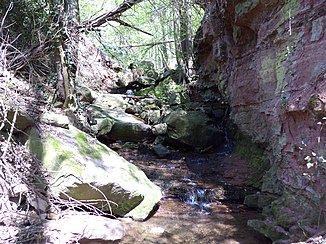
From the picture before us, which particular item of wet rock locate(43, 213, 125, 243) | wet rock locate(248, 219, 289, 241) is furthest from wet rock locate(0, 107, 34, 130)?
wet rock locate(248, 219, 289, 241)

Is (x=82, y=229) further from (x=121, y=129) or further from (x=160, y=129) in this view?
(x=160, y=129)

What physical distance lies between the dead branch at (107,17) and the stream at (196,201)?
9.93ft

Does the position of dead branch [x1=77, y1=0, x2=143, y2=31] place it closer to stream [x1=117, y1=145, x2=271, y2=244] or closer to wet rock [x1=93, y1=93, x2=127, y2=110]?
stream [x1=117, y1=145, x2=271, y2=244]

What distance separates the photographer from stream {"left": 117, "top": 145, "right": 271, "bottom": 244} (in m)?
3.60

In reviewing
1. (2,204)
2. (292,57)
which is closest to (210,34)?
(292,57)

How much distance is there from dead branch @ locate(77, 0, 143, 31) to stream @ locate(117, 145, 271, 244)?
3027mm

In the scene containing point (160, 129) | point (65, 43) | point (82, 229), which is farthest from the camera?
point (160, 129)

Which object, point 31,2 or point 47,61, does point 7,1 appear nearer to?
point 31,2

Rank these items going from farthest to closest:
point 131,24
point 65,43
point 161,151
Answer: point 161,151 < point 131,24 < point 65,43

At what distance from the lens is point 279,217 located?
3.57m

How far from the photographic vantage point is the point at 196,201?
4.89 metres

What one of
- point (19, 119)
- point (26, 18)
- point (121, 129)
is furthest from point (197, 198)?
point (26, 18)

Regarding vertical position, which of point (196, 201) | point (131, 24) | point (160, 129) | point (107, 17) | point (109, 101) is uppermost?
point (131, 24)

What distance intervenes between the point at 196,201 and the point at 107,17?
357 centimetres
